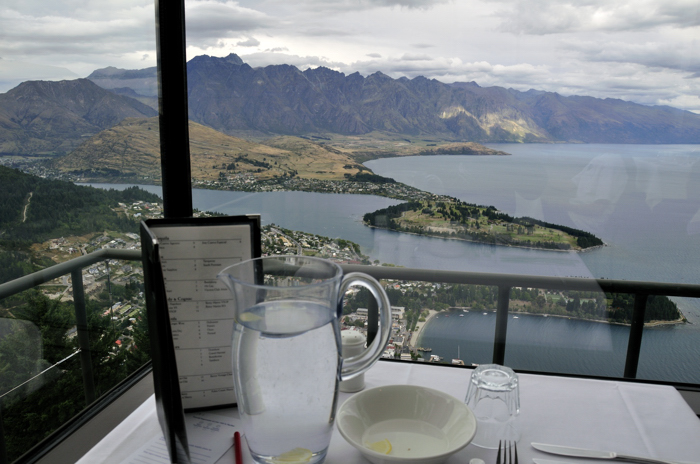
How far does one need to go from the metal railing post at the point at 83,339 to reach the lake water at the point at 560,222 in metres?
1.54

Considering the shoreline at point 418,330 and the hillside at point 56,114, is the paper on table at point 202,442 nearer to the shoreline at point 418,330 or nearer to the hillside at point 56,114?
the hillside at point 56,114

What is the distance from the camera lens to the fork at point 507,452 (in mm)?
657

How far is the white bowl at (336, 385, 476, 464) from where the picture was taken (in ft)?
2.21

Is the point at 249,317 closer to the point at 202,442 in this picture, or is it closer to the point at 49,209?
the point at 202,442

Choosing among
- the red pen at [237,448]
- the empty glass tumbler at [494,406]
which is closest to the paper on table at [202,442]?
the red pen at [237,448]

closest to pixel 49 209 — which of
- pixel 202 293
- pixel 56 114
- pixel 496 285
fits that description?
pixel 56 114

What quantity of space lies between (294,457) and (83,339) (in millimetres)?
1786

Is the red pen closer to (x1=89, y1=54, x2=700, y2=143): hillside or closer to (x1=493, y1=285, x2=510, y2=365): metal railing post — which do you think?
(x1=493, y1=285, x2=510, y2=365): metal railing post

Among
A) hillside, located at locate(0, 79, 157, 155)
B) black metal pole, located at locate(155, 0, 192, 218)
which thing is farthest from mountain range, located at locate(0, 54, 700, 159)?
black metal pole, located at locate(155, 0, 192, 218)

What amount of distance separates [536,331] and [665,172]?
5.09 ft

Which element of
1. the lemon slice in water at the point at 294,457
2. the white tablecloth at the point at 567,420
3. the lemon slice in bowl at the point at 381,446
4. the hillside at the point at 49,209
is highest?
the hillside at the point at 49,209

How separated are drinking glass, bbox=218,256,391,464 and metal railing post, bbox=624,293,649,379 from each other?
1.66 metres

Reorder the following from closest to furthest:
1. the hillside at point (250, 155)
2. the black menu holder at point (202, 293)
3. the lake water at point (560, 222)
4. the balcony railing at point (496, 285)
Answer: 1. the black menu holder at point (202, 293)
2. the balcony railing at point (496, 285)
3. the hillside at point (250, 155)
4. the lake water at point (560, 222)

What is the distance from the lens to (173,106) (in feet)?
4.20
